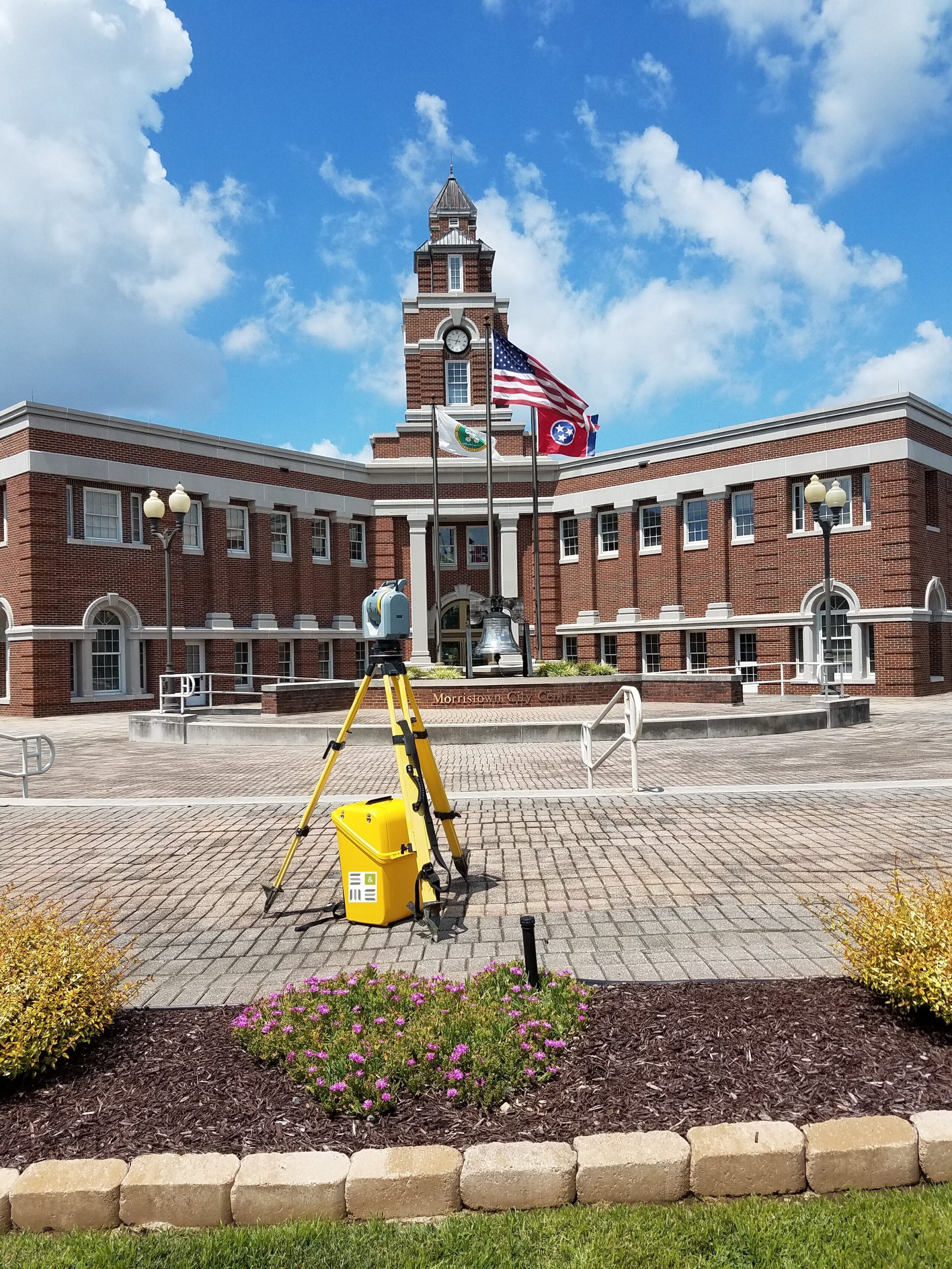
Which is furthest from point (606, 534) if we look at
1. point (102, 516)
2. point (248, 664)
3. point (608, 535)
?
point (102, 516)

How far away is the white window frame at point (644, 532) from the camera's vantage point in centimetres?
3506

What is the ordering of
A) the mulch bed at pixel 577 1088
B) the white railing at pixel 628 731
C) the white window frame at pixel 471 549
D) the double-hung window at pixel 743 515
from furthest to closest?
1. the white window frame at pixel 471 549
2. the double-hung window at pixel 743 515
3. the white railing at pixel 628 731
4. the mulch bed at pixel 577 1088

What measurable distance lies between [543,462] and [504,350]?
13.7 metres

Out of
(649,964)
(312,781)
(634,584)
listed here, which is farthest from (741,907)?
(634,584)

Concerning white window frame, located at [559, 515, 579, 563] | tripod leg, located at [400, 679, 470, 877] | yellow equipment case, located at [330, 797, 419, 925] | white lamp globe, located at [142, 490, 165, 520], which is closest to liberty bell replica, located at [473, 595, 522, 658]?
white lamp globe, located at [142, 490, 165, 520]

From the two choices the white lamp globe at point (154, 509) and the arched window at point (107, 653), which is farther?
the arched window at point (107, 653)

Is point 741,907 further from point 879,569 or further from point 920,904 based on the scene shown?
point 879,569

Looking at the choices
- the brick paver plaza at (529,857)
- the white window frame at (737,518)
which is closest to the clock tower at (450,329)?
the white window frame at (737,518)

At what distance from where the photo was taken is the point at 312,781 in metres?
12.6

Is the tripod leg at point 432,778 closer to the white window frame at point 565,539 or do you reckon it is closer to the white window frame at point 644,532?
the white window frame at point 644,532

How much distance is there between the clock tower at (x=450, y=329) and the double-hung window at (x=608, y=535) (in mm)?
6484

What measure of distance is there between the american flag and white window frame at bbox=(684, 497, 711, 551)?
35.0 ft

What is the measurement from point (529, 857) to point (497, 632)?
52.7 feet

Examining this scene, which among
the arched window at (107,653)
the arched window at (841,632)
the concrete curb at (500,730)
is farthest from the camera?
the arched window at (841,632)
